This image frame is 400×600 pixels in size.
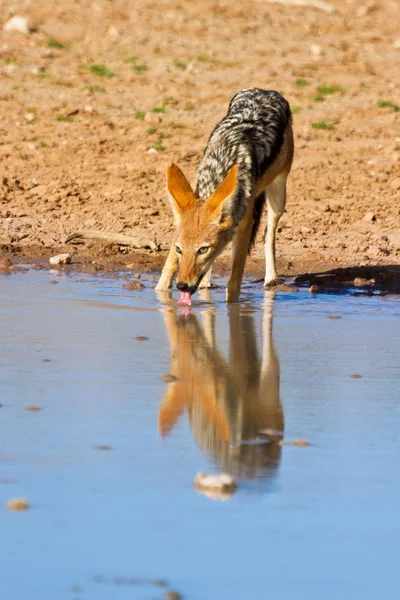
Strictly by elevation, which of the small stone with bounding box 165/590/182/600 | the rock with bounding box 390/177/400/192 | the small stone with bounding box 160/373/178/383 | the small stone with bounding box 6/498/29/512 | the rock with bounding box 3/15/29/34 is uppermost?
the rock with bounding box 3/15/29/34

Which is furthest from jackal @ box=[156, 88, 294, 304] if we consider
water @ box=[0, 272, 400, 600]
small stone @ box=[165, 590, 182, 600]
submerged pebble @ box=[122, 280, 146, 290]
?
small stone @ box=[165, 590, 182, 600]

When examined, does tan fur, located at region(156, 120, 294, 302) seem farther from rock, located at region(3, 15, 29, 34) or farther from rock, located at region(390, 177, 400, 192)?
rock, located at region(3, 15, 29, 34)

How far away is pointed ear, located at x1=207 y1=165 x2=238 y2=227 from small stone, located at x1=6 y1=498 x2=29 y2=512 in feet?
15.1

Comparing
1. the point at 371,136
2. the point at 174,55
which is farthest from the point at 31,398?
the point at 174,55

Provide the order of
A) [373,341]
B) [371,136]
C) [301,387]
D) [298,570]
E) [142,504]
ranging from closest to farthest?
1. [298,570]
2. [142,504]
3. [301,387]
4. [373,341]
5. [371,136]

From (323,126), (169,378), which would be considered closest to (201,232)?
(169,378)

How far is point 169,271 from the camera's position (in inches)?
340

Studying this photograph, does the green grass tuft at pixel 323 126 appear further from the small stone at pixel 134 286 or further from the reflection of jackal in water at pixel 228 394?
the reflection of jackal in water at pixel 228 394

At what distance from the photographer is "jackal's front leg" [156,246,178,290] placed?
8.61 m

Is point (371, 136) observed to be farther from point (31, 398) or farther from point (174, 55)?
point (31, 398)

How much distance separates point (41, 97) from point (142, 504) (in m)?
10.5

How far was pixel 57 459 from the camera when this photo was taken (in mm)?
4242

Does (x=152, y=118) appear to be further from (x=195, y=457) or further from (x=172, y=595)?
(x=172, y=595)

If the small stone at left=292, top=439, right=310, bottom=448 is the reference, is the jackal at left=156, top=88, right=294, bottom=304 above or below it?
above
